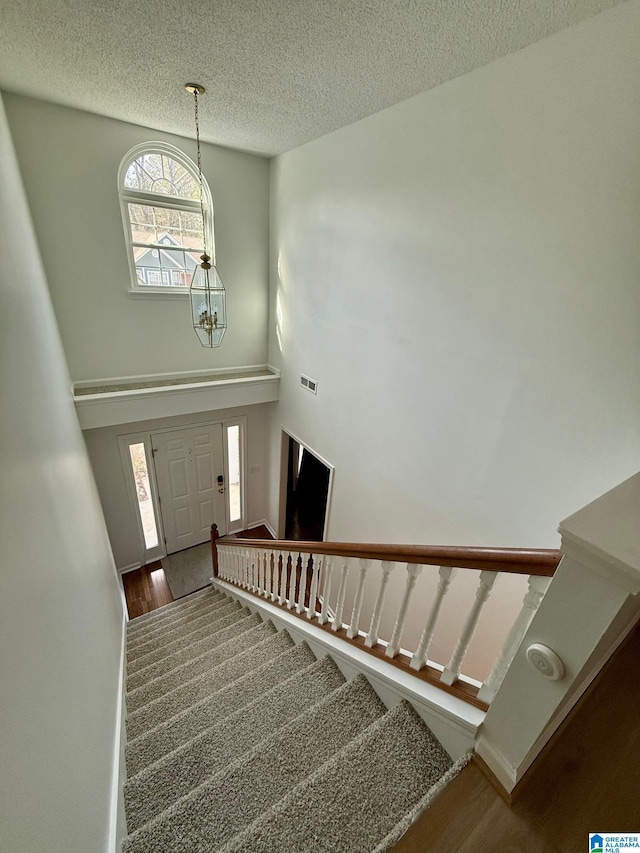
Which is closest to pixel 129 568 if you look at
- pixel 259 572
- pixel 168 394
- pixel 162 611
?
pixel 162 611

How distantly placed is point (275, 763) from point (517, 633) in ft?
3.15

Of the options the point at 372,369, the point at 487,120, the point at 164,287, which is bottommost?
the point at 372,369

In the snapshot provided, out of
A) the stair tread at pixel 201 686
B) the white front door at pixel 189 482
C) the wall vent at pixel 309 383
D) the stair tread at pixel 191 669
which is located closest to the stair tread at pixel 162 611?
the white front door at pixel 189 482

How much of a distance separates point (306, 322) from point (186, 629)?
310 cm

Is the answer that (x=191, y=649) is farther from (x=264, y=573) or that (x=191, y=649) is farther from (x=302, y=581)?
(x=302, y=581)

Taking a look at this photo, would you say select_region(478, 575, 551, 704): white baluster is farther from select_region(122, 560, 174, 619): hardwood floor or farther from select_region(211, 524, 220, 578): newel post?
select_region(122, 560, 174, 619): hardwood floor

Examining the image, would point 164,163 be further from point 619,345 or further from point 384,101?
point 619,345

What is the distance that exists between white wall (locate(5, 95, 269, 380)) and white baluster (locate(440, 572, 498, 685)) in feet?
11.6

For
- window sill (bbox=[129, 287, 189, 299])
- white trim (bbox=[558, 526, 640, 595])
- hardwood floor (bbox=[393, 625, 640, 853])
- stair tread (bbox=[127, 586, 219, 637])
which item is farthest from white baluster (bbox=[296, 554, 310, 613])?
window sill (bbox=[129, 287, 189, 299])

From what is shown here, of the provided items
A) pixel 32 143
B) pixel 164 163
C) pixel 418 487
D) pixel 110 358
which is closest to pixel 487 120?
pixel 418 487

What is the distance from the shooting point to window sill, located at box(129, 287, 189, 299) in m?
3.74

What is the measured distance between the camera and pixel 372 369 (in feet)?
9.34

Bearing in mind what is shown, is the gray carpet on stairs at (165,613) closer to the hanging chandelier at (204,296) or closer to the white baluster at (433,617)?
the hanging chandelier at (204,296)

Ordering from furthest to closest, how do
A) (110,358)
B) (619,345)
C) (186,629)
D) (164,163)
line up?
(110,358)
(164,163)
(186,629)
(619,345)
